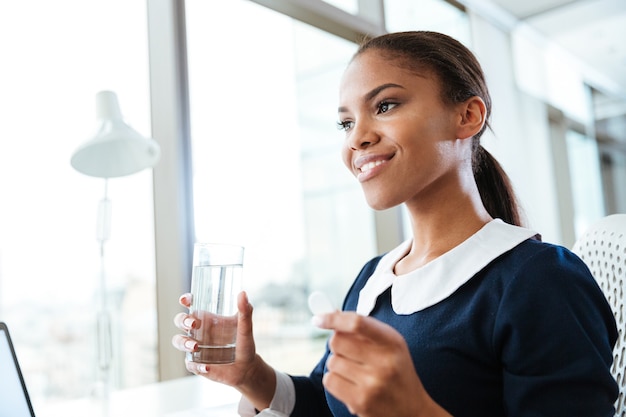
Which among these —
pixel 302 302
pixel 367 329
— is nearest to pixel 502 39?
pixel 302 302

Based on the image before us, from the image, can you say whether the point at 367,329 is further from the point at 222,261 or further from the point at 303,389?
the point at 303,389

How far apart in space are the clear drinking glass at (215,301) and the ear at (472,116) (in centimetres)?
48

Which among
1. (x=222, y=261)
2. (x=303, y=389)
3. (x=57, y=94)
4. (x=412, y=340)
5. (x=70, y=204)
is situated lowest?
(x=303, y=389)

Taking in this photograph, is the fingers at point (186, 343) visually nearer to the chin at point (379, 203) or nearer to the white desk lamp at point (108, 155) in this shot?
the chin at point (379, 203)

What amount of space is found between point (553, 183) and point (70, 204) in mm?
3735

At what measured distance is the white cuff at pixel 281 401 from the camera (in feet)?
3.69

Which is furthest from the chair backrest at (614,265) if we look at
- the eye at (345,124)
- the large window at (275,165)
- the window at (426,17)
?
the window at (426,17)

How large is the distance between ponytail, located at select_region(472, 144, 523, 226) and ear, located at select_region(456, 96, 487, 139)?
139 mm

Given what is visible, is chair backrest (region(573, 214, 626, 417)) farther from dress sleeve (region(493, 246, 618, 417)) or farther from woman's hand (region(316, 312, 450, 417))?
woman's hand (region(316, 312, 450, 417))

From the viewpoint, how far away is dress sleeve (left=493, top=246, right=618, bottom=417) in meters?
0.76

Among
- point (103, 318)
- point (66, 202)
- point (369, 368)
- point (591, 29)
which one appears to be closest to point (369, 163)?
point (369, 368)

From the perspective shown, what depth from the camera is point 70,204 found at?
1.86 metres

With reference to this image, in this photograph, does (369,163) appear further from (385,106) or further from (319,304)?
(319,304)

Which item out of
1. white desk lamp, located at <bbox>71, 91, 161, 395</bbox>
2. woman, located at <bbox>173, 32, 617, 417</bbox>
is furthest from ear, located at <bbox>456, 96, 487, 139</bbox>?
white desk lamp, located at <bbox>71, 91, 161, 395</bbox>
